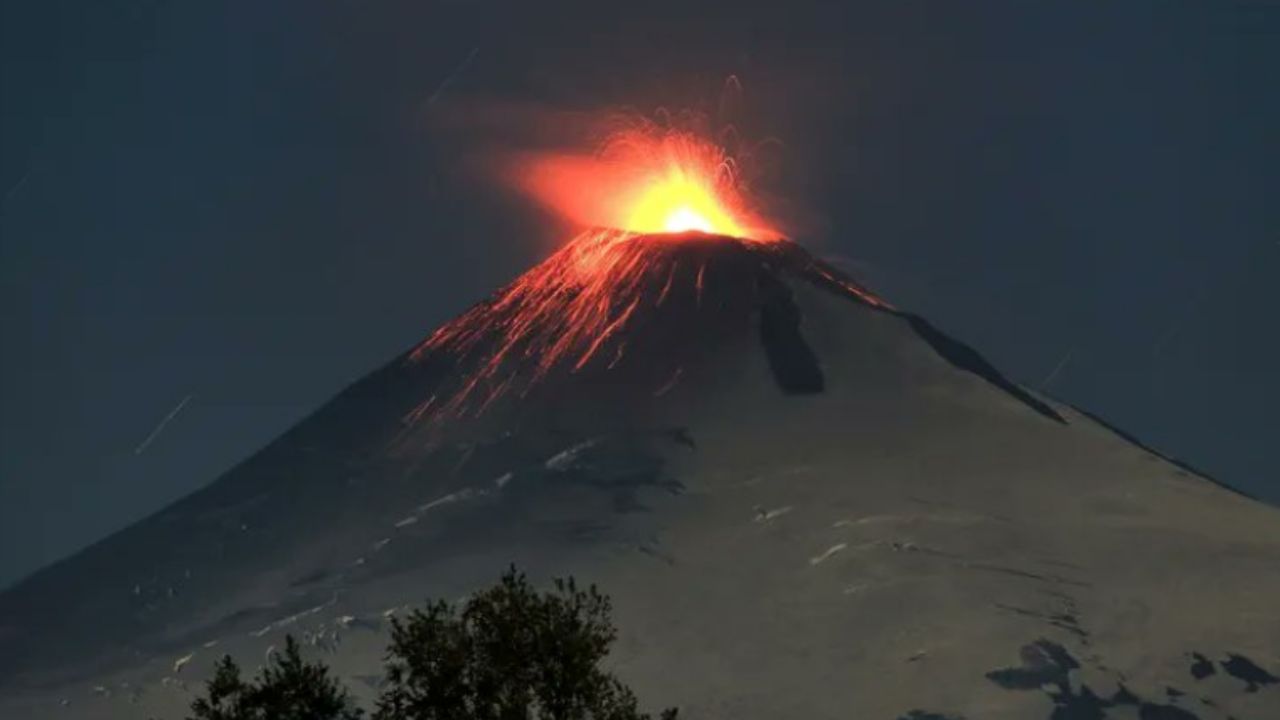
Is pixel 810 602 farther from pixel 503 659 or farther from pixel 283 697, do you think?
pixel 283 697

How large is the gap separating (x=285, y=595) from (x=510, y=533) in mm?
17192

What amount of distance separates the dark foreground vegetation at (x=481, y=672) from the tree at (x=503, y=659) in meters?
0.02

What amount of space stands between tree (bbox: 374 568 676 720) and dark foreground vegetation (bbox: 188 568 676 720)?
22 mm

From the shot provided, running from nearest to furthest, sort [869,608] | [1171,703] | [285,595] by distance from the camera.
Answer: [1171,703] → [869,608] → [285,595]

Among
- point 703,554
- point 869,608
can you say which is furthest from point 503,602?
point 703,554

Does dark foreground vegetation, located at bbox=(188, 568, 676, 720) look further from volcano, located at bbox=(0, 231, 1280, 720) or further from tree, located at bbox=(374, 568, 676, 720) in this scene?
volcano, located at bbox=(0, 231, 1280, 720)

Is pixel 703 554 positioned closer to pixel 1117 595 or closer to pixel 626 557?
pixel 626 557

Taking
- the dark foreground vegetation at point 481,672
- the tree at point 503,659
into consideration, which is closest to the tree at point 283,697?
the dark foreground vegetation at point 481,672

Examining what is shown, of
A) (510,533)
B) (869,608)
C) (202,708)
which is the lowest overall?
(202,708)

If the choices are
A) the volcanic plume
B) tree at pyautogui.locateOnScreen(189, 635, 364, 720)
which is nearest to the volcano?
the volcanic plume

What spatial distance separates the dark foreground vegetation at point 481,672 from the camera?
187 ft

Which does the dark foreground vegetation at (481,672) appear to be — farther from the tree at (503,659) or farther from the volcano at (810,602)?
the volcano at (810,602)

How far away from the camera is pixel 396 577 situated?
604 ft

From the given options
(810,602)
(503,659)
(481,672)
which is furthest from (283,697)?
(810,602)
